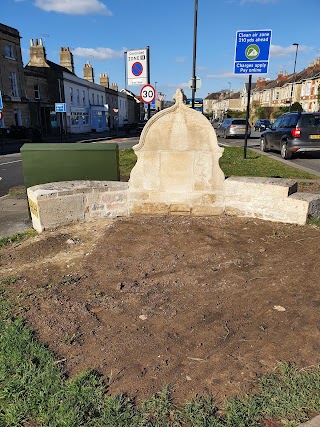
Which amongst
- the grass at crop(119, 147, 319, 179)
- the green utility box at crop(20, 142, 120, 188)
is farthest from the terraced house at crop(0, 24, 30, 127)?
the green utility box at crop(20, 142, 120, 188)

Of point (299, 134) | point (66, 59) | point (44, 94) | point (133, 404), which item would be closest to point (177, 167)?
point (133, 404)

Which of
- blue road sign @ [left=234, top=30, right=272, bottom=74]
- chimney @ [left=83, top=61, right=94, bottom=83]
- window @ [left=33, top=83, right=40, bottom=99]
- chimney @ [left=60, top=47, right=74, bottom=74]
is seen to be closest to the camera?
blue road sign @ [left=234, top=30, right=272, bottom=74]

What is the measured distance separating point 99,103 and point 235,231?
51.4 meters

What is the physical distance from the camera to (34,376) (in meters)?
2.20

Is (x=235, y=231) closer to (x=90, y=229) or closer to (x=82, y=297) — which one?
(x=90, y=229)

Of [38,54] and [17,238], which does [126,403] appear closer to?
[17,238]

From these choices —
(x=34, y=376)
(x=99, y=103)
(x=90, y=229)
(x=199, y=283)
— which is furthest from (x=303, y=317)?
(x=99, y=103)

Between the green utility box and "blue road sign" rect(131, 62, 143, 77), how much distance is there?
925 cm

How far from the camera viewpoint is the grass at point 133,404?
6.18 feet

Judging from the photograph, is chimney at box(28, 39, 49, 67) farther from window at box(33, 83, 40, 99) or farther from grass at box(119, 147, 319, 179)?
grass at box(119, 147, 319, 179)

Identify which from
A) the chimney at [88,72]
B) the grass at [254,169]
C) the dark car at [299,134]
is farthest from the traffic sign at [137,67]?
the chimney at [88,72]

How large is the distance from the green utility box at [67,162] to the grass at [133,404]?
3758mm

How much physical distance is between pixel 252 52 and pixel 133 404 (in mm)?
10827

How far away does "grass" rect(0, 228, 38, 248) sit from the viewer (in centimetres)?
479
